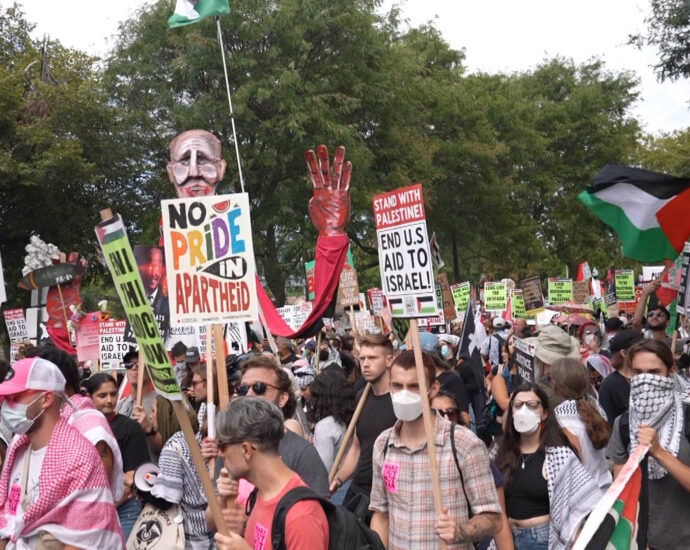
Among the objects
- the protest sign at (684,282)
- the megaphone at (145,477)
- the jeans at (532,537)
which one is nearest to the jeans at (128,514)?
the megaphone at (145,477)

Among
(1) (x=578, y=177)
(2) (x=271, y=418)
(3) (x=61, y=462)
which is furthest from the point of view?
(1) (x=578, y=177)

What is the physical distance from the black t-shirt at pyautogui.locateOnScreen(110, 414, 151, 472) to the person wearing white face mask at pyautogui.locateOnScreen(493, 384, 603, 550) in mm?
2240

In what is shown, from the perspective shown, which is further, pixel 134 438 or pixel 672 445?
pixel 134 438

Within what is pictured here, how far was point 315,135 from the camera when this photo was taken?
32000 millimetres

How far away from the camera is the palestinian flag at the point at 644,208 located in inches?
361

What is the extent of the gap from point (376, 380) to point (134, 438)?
162cm

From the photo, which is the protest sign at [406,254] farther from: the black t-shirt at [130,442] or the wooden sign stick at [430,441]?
the black t-shirt at [130,442]

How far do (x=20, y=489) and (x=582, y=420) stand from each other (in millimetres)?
3277

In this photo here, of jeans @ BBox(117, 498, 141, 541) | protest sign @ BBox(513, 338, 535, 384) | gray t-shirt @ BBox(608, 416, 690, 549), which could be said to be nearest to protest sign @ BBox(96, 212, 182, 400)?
jeans @ BBox(117, 498, 141, 541)

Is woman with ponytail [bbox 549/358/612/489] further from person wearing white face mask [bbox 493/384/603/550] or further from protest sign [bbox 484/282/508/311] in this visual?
protest sign [bbox 484/282/508/311]

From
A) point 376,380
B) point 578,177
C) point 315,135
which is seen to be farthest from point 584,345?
point 578,177

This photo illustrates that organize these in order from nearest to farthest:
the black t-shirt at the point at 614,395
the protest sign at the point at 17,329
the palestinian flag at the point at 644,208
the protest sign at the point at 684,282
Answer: the black t-shirt at the point at 614,395, the palestinian flag at the point at 644,208, the protest sign at the point at 684,282, the protest sign at the point at 17,329

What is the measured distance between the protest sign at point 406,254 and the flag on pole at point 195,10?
38.9 ft

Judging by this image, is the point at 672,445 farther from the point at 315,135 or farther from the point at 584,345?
the point at 315,135
